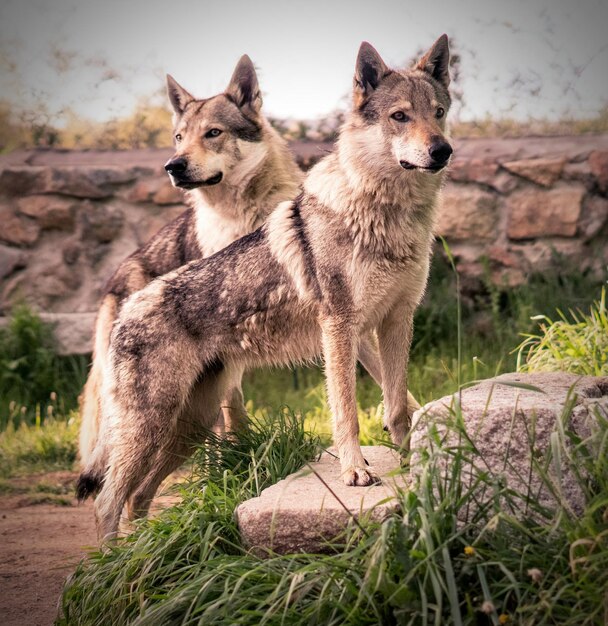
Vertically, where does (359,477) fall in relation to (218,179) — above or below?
below

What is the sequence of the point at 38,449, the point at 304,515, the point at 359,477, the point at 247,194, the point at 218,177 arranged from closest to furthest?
1. the point at 304,515
2. the point at 359,477
3. the point at 218,177
4. the point at 247,194
5. the point at 38,449

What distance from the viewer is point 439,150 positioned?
3.80 m

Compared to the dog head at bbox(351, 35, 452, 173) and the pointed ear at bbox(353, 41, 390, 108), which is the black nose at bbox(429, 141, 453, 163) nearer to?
the dog head at bbox(351, 35, 452, 173)

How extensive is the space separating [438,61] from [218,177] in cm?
157

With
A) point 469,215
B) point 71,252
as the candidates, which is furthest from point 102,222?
point 469,215

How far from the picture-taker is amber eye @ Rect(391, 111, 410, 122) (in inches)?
157

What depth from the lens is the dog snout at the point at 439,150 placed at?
3.79 meters

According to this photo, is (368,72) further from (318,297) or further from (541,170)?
(541,170)

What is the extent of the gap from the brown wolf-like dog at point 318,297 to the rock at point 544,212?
123 inches

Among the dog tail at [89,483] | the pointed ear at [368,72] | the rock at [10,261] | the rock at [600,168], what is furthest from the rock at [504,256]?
the rock at [10,261]

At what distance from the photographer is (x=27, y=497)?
5.73 m

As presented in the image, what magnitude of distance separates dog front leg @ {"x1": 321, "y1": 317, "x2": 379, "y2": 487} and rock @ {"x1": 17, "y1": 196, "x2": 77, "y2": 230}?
4448mm

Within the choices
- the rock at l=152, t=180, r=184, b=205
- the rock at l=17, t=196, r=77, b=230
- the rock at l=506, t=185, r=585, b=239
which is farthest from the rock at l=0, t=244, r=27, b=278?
the rock at l=506, t=185, r=585, b=239

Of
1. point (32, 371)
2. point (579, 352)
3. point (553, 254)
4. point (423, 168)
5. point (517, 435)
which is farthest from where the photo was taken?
point (32, 371)
